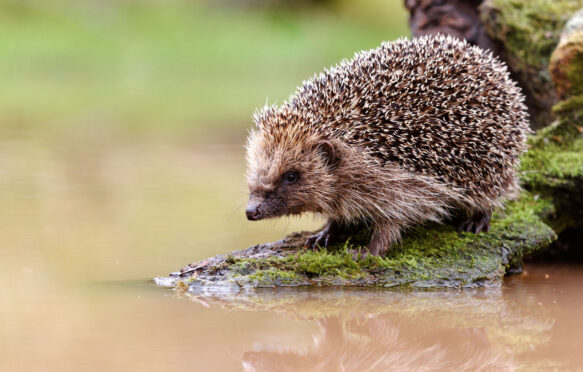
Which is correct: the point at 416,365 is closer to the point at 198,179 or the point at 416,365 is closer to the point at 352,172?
the point at 352,172

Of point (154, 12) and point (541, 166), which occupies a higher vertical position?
point (154, 12)

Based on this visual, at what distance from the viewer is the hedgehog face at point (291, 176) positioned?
6.81m

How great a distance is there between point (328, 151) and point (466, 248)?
1.49 metres

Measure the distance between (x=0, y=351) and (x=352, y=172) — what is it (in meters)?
3.18

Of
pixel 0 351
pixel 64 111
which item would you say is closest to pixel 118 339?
pixel 0 351

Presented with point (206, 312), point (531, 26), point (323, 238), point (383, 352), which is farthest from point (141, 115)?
point (383, 352)

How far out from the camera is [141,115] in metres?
17.3

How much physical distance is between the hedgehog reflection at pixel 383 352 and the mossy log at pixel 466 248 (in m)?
0.92

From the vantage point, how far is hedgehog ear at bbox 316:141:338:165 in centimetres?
682

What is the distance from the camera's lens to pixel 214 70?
27.5 meters

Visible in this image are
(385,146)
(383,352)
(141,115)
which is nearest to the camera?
(383,352)

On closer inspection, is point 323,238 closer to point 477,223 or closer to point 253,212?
point 253,212

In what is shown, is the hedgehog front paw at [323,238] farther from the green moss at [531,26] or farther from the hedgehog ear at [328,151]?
the green moss at [531,26]

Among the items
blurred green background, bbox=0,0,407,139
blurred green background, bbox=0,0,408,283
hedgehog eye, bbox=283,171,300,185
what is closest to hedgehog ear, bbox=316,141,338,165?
hedgehog eye, bbox=283,171,300,185
